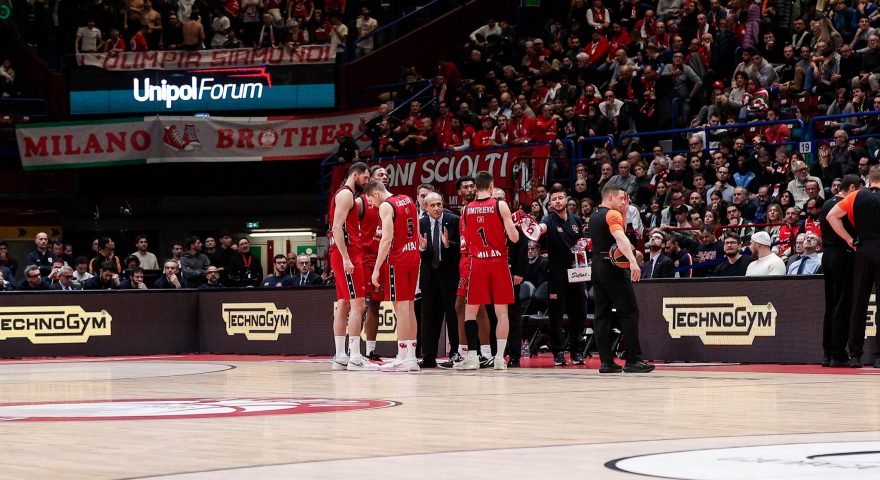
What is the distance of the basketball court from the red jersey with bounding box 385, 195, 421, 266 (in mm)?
1321

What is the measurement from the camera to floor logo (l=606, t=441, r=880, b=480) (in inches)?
207

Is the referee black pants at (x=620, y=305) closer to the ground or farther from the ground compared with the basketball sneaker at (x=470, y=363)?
farther from the ground

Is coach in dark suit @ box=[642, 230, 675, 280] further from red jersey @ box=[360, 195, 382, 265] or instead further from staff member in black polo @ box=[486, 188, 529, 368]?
red jersey @ box=[360, 195, 382, 265]

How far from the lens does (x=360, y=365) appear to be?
14398 mm

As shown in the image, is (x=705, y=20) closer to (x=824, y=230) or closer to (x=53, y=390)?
(x=824, y=230)

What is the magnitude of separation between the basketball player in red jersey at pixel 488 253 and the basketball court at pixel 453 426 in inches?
32.4

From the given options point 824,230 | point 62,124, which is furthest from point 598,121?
point 62,124

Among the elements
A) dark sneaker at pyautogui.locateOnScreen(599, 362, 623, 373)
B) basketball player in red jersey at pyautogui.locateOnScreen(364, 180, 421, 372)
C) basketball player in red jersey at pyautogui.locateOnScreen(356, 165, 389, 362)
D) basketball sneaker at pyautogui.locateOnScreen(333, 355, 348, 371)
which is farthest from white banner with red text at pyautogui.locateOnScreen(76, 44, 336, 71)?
dark sneaker at pyautogui.locateOnScreen(599, 362, 623, 373)

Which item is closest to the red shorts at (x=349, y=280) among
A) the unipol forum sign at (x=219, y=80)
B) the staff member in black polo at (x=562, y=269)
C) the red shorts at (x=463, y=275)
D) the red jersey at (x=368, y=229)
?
the red jersey at (x=368, y=229)

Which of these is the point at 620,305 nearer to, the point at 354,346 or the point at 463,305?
the point at 463,305

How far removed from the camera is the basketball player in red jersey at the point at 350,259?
1396 cm

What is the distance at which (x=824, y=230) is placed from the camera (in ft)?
44.5

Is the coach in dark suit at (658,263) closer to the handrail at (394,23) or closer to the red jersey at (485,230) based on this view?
the red jersey at (485,230)

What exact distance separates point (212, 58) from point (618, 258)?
57.1 feet
